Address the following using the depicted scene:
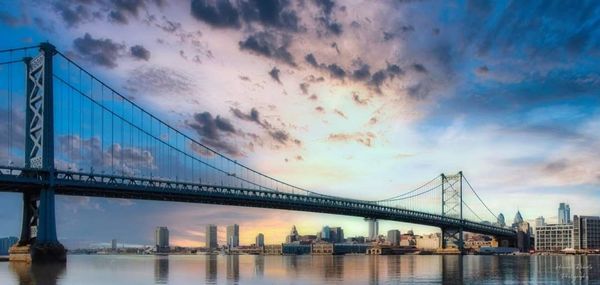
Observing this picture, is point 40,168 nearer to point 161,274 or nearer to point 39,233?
point 39,233

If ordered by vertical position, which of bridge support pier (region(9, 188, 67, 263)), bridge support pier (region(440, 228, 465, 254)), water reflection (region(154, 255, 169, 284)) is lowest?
bridge support pier (region(440, 228, 465, 254))

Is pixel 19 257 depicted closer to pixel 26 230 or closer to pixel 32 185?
pixel 26 230

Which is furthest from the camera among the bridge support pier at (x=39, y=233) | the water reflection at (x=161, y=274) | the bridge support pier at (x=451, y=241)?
the bridge support pier at (x=451, y=241)

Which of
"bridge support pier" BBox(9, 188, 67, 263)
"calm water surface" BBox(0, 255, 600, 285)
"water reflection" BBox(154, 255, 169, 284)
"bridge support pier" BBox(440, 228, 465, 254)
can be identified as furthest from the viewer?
"bridge support pier" BBox(440, 228, 465, 254)

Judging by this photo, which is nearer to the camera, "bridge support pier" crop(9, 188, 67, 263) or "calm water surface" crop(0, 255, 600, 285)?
"calm water surface" crop(0, 255, 600, 285)

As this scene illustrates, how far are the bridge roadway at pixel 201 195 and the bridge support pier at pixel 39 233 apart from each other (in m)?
1.45

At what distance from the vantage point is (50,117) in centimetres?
6738

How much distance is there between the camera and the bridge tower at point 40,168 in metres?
65.6

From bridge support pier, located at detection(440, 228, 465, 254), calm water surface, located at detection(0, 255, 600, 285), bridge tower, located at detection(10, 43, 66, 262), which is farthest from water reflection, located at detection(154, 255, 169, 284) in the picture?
bridge support pier, located at detection(440, 228, 465, 254)

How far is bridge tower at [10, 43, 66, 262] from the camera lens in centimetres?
6556

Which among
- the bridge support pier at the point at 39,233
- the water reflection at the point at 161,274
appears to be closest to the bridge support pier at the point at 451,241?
the water reflection at the point at 161,274

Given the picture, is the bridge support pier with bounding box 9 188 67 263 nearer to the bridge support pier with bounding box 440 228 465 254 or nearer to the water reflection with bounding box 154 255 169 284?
the water reflection with bounding box 154 255 169 284

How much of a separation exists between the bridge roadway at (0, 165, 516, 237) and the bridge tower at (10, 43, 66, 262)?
3.97 ft

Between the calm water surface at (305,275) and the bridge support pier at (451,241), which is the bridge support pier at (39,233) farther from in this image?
the bridge support pier at (451,241)
